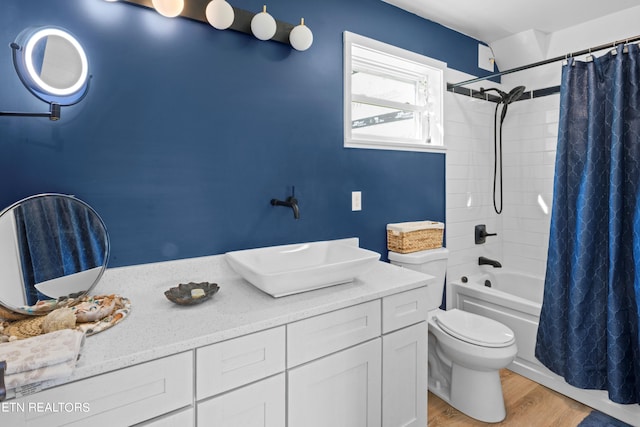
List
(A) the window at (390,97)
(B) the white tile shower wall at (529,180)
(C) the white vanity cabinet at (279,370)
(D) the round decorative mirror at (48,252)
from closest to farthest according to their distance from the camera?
(C) the white vanity cabinet at (279,370) → (D) the round decorative mirror at (48,252) → (A) the window at (390,97) → (B) the white tile shower wall at (529,180)

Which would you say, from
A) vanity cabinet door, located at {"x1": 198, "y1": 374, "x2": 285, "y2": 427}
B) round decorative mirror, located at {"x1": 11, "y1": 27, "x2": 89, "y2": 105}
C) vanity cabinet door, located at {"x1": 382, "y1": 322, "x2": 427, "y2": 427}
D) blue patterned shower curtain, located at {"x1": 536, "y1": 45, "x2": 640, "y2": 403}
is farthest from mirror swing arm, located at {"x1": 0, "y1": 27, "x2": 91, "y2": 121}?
blue patterned shower curtain, located at {"x1": 536, "y1": 45, "x2": 640, "y2": 403}

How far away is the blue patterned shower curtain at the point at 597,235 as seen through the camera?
6.04 feet

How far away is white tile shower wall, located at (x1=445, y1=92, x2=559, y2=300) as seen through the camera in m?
2.74

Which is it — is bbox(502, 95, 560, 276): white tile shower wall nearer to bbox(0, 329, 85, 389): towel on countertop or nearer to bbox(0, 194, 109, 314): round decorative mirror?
bbox(0, 194, 109, 314): round decorative mirror

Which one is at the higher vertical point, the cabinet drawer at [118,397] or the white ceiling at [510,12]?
the white ceiling at [510,12]

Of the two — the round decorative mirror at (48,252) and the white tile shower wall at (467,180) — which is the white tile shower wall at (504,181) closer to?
the white tile shower wall at (467,180)

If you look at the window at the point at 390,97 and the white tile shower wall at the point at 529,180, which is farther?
the white tile shower wall at the point at 529,180

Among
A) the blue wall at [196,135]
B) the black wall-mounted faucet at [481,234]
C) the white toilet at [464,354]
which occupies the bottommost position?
the white toilet at [464,354]

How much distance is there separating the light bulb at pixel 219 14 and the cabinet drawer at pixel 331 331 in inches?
52.4

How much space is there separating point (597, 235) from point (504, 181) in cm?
124

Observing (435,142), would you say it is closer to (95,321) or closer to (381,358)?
(381,358)

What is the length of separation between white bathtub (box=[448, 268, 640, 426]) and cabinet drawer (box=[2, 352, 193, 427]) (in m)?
2.19

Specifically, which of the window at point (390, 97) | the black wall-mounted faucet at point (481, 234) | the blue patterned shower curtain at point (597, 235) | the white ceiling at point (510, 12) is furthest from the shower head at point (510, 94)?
the black wall-mounted faucet at point (481, 234)

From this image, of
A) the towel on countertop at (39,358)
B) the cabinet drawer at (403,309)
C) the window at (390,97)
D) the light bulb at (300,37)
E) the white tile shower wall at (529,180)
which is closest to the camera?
the towel on countertop at (39,358)
